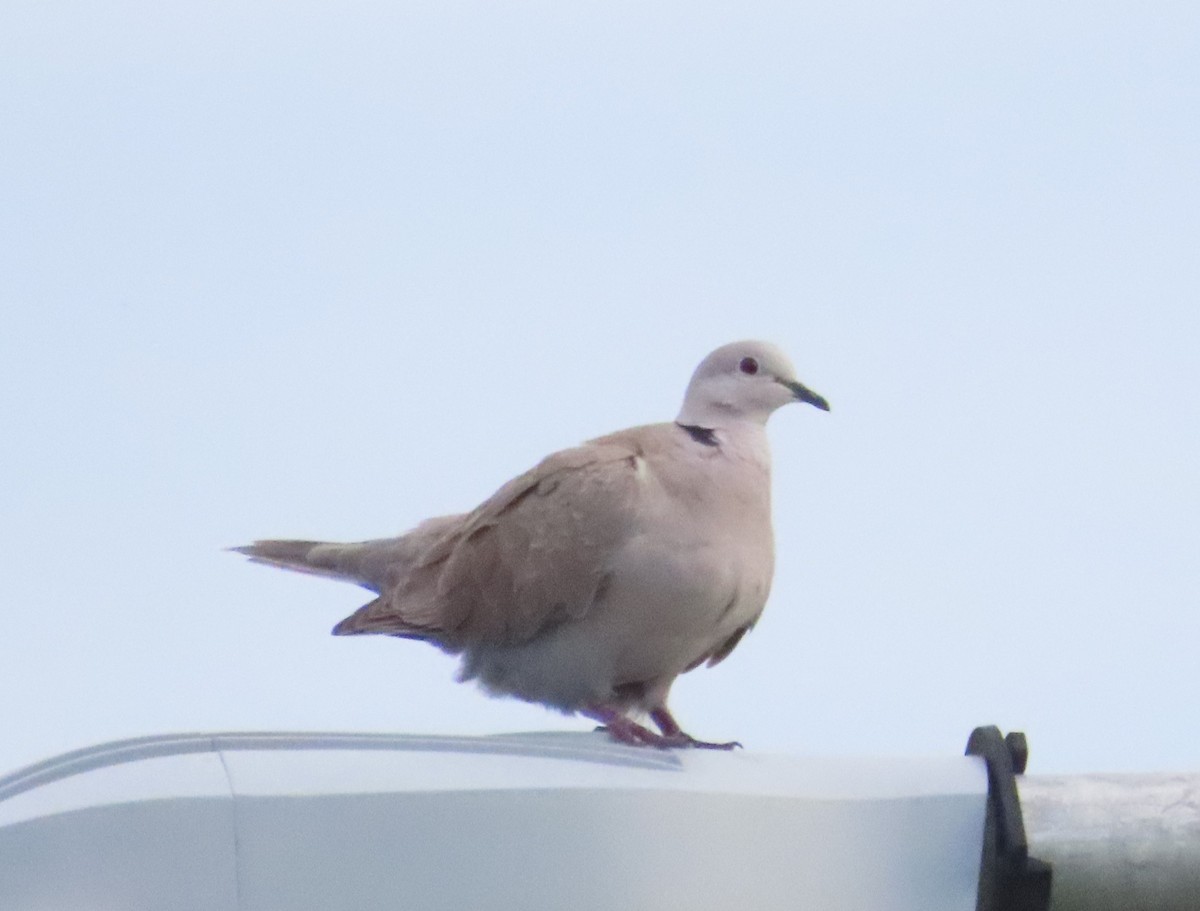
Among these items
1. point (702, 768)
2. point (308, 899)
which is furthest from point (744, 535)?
point (308, 899)

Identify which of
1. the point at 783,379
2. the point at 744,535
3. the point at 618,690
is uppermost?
the point at 783,379

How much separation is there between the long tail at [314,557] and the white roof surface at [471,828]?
314cm

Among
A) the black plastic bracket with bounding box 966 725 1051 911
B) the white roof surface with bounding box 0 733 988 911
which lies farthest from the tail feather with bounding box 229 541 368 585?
the black plastic bracket with bounding box 966 725 1051 911

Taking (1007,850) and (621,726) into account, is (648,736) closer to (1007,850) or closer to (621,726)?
Result: (621,726)

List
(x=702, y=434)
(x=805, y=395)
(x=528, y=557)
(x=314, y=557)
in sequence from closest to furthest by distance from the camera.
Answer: (x=528, y=557)
(x=702, y=434)
(x=805, y=395)
(x=314, y=557)

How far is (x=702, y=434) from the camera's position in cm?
462

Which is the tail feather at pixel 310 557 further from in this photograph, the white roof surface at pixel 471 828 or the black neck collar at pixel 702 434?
the white roof surface at pixel 471 828

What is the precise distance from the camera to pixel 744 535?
4.35 m

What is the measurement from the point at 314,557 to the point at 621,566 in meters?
1.21

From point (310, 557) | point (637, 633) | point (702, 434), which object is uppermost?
point (702, 434)

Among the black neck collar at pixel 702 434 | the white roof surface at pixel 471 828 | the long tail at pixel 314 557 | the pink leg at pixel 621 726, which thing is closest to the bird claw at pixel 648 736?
Result: the pink leg at pixel 621 726

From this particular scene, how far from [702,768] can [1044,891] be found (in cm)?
39

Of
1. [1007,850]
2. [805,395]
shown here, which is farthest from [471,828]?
[805,395]

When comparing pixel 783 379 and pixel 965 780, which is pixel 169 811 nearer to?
pixel 965 780
